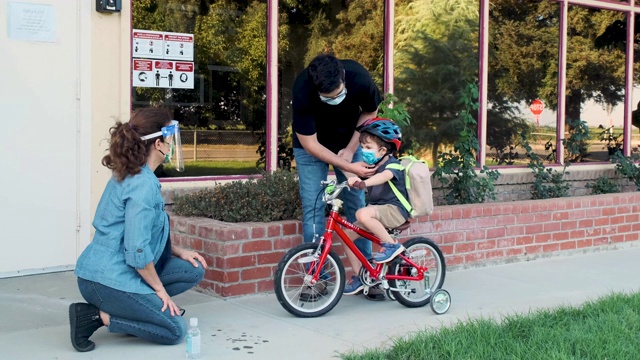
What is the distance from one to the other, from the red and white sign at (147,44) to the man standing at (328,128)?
1.73 meters

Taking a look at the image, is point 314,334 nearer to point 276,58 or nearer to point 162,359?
point 162,359

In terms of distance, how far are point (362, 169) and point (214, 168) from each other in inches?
84.3

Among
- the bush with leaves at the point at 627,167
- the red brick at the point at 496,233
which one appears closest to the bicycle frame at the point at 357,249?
the red brick at the point at 496,233

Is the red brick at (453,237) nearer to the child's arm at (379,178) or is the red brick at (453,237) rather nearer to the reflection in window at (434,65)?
the reflection in window at (434,65)

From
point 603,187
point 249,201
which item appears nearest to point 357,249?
point 249,201

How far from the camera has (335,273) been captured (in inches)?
231

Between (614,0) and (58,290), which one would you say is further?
(614,0)

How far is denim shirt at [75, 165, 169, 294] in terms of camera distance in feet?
15.6

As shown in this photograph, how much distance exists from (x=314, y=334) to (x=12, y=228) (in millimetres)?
2757

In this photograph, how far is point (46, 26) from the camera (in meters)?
6.82

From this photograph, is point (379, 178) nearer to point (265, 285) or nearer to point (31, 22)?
point (265, 285)

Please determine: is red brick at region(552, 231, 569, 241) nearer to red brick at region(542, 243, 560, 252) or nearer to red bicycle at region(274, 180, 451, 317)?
red brick at region(542, 243, 560, 252)

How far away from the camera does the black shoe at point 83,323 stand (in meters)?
4.82

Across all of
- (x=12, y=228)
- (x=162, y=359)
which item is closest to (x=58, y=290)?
(x=12, y=228)
